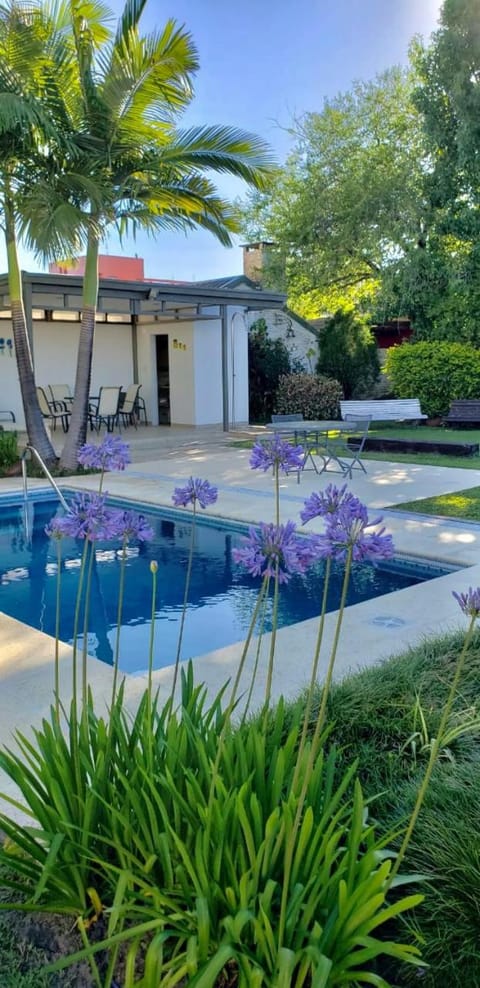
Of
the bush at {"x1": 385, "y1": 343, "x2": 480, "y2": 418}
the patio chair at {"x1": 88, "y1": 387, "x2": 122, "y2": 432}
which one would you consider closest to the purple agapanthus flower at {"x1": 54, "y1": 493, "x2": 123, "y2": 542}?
the patio chair at {"x1": 88, "y1": 387, "x2": 122, "y2": 432}

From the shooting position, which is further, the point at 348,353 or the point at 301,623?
the point at 348,353

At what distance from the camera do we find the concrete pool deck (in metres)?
3.84

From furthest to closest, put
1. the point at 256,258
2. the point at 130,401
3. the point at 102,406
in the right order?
the point at 256,258
the point at 130,401
the point at 102,406

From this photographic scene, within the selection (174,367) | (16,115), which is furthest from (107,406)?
(16,115)

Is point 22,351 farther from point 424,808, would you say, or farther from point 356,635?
point 424,808

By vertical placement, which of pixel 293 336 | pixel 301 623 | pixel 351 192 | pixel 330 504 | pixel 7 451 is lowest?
pixel 301 623

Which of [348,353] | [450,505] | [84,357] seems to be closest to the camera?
[450,505]

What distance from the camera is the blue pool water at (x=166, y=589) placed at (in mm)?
5383

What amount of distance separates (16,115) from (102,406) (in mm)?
8168

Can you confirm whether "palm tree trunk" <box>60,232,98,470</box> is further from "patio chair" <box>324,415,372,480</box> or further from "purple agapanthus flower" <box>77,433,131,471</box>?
"purple agapanthus flower" <box>77,433,131,471</box>

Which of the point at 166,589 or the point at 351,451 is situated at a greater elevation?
the point at 351,451

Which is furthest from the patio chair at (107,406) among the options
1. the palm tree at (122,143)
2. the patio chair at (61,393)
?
the palm tree at (122,143)

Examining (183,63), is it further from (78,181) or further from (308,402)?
(308,402)

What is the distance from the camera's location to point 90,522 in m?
2.25
